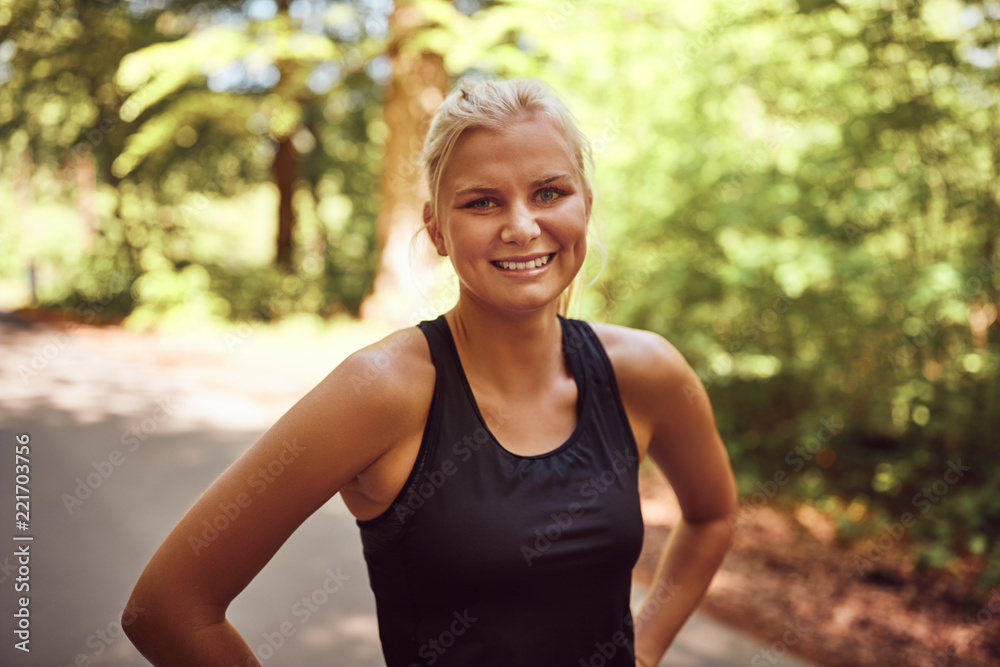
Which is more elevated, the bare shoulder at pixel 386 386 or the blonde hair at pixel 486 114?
the blonde hair at pixel 486 114

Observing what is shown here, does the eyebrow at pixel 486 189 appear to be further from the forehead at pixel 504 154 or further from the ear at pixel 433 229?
the ear at pixel 433 229

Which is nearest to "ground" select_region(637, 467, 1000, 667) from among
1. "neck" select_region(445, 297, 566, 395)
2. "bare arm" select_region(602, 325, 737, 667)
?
"bare arm" select_region(602, 325, 737, 667)

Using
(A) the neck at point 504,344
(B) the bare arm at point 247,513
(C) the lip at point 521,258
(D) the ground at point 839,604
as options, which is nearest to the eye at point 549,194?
(C) the lip at point 521,258

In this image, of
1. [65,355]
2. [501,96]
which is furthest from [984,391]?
[65,355]

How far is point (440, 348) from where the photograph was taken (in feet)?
4.77

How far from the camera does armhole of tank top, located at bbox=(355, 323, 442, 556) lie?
1.33 m

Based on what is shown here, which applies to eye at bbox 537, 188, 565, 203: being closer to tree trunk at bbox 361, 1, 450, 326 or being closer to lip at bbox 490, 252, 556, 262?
lip at bbox 490, 252, 556, 262

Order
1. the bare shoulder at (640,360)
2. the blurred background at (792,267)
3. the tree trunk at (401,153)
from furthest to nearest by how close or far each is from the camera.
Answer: the tree trunk at (401,153) < the blurred background at (792,267) < the bare shoulder at (640,360)

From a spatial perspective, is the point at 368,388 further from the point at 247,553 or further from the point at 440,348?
the point at 247,553

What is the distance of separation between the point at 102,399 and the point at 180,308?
19.2ft

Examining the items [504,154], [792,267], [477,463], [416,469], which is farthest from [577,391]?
[792,267]

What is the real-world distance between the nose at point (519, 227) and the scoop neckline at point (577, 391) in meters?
0.24

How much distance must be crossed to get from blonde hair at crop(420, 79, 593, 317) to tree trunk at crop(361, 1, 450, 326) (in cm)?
722

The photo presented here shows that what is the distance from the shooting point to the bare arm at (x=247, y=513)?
127 centimetres
